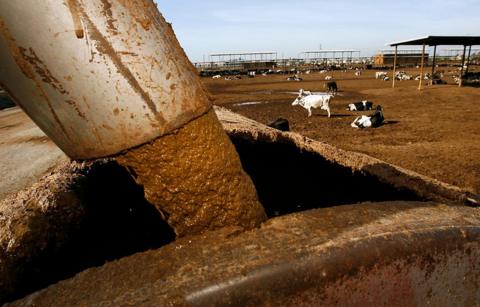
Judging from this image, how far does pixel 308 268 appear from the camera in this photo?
3.72ft

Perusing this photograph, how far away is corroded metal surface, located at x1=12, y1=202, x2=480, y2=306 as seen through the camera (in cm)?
106

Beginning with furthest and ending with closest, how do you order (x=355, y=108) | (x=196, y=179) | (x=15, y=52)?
(x=355, y=108) → (x=196, y=179) → (x=15, y=52)

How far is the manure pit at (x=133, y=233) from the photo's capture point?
3.61ft

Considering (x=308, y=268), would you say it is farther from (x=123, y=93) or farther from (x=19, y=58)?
(x=19, y=58)

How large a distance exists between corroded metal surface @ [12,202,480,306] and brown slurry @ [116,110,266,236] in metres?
0.08

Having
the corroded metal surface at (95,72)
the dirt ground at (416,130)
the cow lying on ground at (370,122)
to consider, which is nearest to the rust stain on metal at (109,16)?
the corroded metal surface at (95,72)

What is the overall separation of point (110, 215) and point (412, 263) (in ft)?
4.89

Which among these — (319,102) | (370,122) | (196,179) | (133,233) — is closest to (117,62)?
(196,179)

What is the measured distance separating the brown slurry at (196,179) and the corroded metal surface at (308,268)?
0.25 ft

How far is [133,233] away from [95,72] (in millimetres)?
1086

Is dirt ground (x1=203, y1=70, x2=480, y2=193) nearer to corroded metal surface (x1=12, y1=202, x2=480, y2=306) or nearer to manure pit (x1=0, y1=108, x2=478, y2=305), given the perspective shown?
manure pit (x1=0, y1=108, x2=478, y2=305)

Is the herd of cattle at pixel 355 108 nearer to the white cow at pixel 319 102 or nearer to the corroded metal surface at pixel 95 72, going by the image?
the white cow at pixel 319 102

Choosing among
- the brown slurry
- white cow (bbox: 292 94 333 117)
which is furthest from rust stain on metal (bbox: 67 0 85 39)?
white cow (bbox: 292 94 333 117)

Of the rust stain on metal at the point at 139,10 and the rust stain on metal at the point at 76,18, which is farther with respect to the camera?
the rust stain on metal at the point at 139,10
